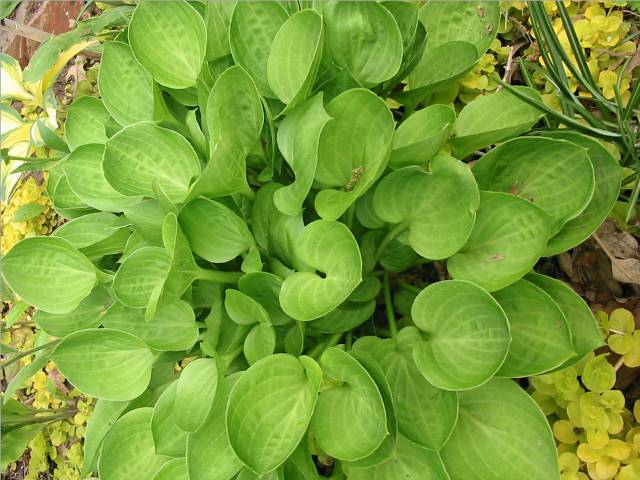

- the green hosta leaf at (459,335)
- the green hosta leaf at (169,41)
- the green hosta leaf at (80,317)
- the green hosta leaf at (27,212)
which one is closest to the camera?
the green hosta leaf at (459,335)

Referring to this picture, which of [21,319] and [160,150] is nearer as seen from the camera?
[160,150]

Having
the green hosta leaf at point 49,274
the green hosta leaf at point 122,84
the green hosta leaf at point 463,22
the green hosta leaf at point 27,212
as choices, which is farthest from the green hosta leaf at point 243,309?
the green hosta leaf at point 27,212

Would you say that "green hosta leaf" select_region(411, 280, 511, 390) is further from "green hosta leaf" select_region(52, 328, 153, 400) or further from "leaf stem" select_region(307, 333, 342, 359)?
"green hosta leaf" select_region(52, 328, 153, 400)

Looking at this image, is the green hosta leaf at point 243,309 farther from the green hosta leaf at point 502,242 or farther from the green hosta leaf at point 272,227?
the green hosta leaf at point 502,242

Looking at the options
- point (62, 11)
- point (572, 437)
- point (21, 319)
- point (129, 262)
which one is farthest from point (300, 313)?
point (62, 11)

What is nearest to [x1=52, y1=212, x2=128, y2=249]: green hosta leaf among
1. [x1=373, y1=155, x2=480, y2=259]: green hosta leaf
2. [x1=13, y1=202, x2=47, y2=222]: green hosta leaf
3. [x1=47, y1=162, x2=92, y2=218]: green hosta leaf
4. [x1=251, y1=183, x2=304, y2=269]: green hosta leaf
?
[x1=47, y1=162, x2=92, y2=218]: green hosta leaf

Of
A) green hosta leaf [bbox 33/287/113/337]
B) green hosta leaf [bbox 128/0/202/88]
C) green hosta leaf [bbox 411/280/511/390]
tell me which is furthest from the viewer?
green hosta leaf [bbox 33/287/113/337]

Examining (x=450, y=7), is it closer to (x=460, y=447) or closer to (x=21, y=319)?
(x=460, y=447)
